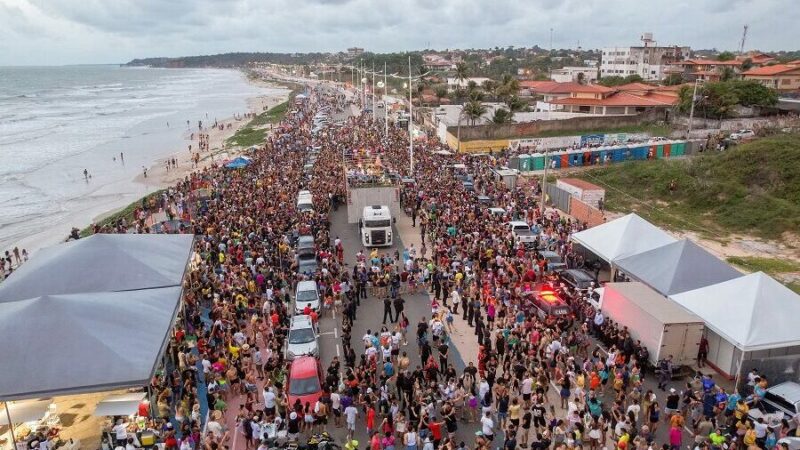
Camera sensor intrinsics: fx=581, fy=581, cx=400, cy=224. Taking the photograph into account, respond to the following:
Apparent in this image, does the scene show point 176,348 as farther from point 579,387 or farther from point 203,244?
point 579,387

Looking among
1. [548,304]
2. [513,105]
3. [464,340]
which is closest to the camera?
[464,340]

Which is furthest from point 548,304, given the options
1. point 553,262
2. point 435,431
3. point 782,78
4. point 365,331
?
point 782,78

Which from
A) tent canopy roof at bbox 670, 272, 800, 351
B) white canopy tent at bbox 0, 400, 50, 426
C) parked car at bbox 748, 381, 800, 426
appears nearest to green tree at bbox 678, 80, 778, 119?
tent canopy roof at bbox 670, 272, 800, 351

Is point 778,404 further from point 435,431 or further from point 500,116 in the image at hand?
point 500,116

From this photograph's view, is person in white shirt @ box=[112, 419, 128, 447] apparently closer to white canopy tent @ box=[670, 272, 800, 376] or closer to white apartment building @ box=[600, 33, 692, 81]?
white canopy tent @ box=[670, 272, 800, 376]

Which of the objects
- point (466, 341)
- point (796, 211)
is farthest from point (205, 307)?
point (796, 211)

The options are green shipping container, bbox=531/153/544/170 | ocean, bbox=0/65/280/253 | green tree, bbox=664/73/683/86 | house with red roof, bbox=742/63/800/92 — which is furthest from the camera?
green tree, bbox=664/73/683/86

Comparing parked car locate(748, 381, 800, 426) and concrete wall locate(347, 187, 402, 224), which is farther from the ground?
concrete wall locate(347, 187, 402, 224)
